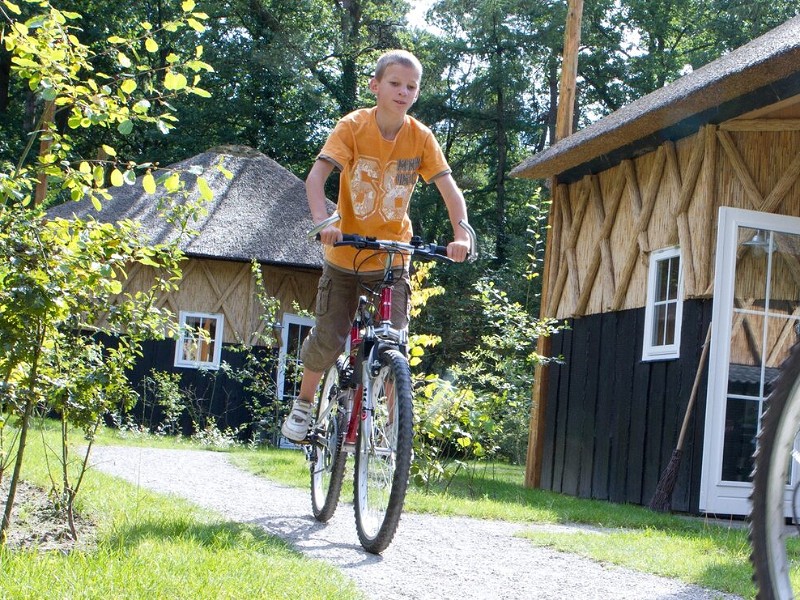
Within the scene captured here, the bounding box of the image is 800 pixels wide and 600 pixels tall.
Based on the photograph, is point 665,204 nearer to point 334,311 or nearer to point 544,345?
point 544,345

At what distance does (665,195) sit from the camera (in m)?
9.80

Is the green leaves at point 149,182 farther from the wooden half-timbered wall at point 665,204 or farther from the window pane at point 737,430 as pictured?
the window pane at point 737,430

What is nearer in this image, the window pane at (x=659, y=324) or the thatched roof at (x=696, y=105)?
the thatched roof at (x=696, y=105)

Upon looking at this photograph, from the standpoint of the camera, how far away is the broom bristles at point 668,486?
8867mm

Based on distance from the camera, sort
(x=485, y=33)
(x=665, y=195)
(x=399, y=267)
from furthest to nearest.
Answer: (x=485, y=33)
(x=665, y=195)
(x=399, y=267)

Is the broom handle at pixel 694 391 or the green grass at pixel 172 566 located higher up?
the broom handle at pixel 694 391

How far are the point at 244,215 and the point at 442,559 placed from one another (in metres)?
17.2

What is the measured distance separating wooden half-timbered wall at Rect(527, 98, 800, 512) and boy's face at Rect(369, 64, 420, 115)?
14.8ft

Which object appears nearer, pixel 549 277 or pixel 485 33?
pixel 549 277

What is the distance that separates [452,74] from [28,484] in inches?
1119


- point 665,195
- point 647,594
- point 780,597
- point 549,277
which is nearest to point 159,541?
point 647,594

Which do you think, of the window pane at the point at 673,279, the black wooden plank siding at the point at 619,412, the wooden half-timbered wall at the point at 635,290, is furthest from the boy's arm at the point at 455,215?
the window pane at the point at 673,279

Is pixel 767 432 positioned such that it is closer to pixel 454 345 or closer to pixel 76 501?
pixel 76 501

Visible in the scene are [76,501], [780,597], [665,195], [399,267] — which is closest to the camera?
[780,597]
